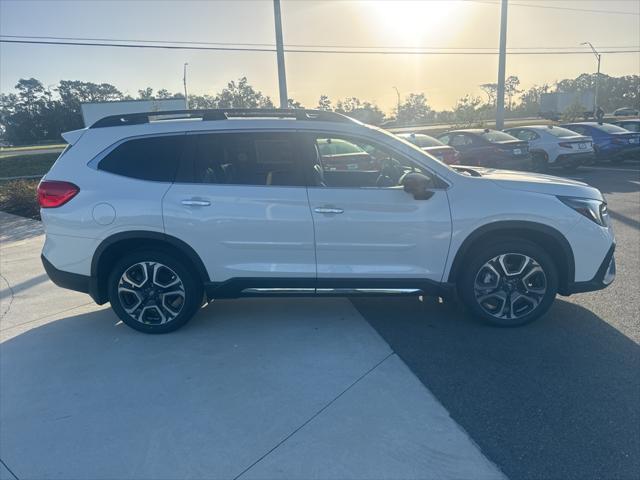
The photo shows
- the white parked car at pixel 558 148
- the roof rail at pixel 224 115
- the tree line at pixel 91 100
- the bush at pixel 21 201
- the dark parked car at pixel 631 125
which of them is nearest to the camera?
the roof rail at pixel 224 115

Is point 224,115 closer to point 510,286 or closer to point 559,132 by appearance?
point 510,286

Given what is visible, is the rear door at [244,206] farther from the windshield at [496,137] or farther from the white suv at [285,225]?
the windshield at [496,137]

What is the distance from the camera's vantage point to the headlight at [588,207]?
3930mm

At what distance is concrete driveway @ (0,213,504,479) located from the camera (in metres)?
2.54

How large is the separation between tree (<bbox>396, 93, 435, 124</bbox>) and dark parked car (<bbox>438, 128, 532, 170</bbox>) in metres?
58.7

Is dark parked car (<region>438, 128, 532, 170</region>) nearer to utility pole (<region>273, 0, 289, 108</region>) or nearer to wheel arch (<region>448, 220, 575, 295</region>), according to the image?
utility pole (<region>273, 0, 289, 108</region>)

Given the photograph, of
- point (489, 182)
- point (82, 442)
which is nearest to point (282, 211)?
point (489, 182)

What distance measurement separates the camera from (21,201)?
10938 mm

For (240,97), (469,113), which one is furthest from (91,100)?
(469,113)

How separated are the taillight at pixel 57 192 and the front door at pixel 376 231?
2045 mm

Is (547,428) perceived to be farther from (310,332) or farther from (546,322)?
(310,332)

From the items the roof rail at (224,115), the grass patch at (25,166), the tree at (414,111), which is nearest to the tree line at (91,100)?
the tree at (414,111)

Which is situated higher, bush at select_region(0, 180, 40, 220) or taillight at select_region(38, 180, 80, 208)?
taillight at select_region(38, 180, 80, 208)

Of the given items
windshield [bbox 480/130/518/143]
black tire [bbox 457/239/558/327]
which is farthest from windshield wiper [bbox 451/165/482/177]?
windshield [bbox 480/130/518/143]
